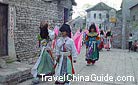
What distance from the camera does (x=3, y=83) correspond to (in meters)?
7.05

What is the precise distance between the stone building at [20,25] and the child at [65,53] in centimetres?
324

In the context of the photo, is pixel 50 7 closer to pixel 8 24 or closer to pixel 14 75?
pixel 8 24

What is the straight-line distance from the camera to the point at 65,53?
729 cm

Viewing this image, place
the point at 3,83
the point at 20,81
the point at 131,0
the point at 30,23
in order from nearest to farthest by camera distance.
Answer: the point at 3,83 → the point at 20,81 → the point at 30,23 → the point at 131,0

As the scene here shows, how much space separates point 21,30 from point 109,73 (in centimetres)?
392

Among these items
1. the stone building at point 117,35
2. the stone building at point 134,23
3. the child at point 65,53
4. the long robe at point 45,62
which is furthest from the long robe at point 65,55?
the stone building at point 117,35

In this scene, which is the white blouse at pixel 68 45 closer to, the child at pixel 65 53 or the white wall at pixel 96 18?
the child at pixel 65 53

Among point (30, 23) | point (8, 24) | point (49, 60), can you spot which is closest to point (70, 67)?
point (49, 60)

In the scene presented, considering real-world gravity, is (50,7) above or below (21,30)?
above

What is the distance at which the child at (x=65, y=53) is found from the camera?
7246mm

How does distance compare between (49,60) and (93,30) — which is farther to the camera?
(93,30)

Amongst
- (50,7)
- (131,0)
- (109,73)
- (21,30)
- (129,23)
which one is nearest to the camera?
(109,73)

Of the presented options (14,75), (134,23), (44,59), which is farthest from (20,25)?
(134,23)

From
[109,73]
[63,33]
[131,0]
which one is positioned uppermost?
[131,0]
